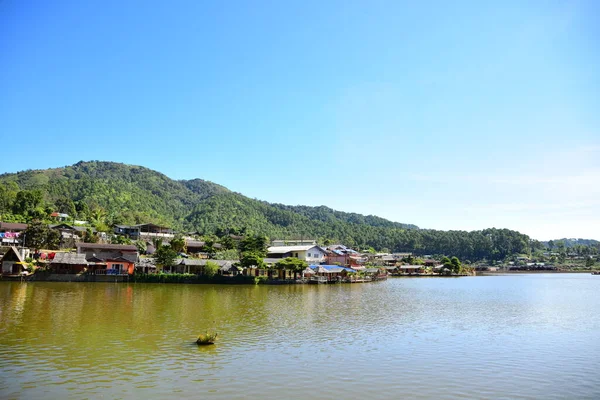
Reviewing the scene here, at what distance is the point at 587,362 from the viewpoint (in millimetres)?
17344

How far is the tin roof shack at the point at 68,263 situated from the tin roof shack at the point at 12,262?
3.58m

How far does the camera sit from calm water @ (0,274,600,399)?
13148 mm

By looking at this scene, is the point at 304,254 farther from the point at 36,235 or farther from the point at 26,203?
the point at 26,203

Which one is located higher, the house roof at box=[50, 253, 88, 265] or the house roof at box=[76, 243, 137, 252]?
the house roof at box=[76, 243, 137, 252]

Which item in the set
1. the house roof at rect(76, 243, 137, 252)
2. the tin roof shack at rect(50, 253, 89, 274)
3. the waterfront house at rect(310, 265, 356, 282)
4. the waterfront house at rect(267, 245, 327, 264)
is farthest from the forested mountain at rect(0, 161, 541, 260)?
the tin roof shack at rect(50, 253, 89, 274)

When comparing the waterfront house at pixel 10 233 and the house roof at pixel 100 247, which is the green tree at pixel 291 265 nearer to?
the house roof at pixel 100 247

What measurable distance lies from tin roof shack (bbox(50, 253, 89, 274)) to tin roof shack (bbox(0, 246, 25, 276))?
3.58 m

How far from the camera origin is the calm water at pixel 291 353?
13.1 m

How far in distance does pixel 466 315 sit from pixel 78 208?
10812 centimetres

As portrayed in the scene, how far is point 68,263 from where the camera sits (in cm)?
5594

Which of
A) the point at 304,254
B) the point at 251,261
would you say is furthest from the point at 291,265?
the point at 304,254

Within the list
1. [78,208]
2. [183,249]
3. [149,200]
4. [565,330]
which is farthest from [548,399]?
[149,200]

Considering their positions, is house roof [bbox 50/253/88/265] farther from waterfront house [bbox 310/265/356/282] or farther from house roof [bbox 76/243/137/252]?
waterfront house [bbox 310/265/356/282]

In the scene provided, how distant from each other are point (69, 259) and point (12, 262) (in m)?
6.49
